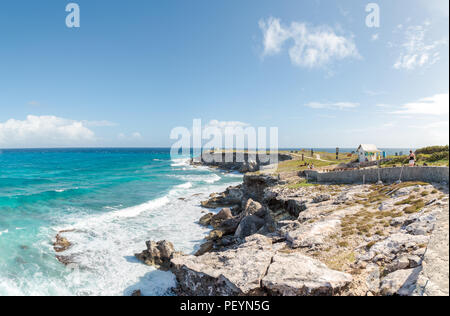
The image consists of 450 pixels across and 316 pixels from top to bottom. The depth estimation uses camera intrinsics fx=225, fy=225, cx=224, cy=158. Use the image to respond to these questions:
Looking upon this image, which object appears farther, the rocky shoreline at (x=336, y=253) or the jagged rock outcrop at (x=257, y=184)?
the jagged rock outcrop at (x=257, y=184)

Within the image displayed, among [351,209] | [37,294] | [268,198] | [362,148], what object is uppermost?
[362,148]

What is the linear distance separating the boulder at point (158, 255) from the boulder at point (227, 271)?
223 inches

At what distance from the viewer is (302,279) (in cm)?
759

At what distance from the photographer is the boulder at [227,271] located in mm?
8471

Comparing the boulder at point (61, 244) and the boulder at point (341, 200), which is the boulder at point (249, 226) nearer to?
the boulder at point (341, 200)

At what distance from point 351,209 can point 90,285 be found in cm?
1807

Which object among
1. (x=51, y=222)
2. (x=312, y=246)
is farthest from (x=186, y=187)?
(x=312, y=246)

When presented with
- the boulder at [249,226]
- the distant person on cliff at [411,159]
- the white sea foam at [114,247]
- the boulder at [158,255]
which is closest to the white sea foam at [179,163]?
the white sea foam at [114,247]

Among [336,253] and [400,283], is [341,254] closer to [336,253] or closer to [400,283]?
[336,253]

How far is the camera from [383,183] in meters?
20.0

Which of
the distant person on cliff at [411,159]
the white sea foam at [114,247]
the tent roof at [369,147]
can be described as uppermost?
the tent roof at [369,147]

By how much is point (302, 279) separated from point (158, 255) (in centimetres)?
1328

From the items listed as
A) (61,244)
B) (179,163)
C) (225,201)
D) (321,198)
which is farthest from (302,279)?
(179,163)
